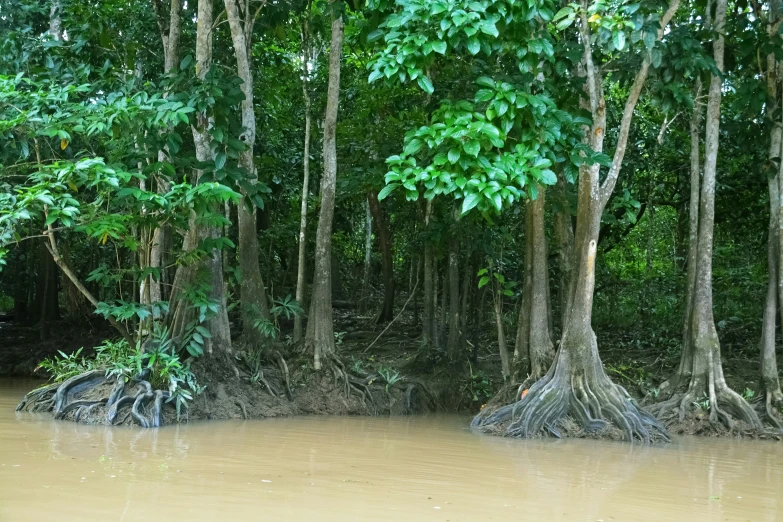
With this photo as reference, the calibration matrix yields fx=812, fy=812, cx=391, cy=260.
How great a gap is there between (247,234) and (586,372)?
192 inches

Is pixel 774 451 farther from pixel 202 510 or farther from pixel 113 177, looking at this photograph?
pixel 113 177

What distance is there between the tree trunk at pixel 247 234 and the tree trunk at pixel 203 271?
1.61 feet

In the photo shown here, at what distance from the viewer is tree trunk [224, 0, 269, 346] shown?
10.7 metres

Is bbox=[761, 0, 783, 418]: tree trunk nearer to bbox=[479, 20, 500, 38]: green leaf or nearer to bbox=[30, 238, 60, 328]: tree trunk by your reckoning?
bbox=[479, 20, 500, 38]: green leaf

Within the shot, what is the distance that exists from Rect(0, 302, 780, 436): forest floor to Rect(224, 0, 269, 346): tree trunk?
0.66 m

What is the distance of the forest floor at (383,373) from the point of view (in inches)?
399

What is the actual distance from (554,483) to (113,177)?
16.6 feet

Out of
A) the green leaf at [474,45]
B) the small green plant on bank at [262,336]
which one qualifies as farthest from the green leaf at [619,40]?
the small green plant on bank at [262,336]

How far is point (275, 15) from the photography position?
38.2 ft

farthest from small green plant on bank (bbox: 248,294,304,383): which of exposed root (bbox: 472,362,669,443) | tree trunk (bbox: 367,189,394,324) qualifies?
tree trunk (bbox: 367,189,394,324)

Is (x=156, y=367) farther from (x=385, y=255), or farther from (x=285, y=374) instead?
(x=385, y=255)

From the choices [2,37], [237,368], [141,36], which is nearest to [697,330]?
[237,368]

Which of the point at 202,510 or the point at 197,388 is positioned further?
the point at 197,388

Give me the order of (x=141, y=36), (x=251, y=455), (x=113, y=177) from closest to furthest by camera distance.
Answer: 1. (x=251, y=455)
2. (x=113, y=177)
3. (x=141, y=36)
